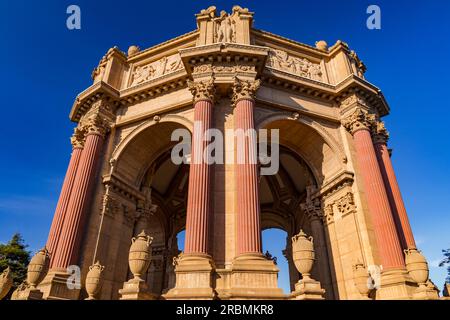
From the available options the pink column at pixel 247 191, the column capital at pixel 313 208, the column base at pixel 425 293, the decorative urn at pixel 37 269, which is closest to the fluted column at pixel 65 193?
the decorative urn at pixel 37 269

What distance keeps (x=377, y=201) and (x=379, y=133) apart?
5.89m

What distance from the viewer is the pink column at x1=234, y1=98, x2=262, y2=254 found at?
13.1 meters

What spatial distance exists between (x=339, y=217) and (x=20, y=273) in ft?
110

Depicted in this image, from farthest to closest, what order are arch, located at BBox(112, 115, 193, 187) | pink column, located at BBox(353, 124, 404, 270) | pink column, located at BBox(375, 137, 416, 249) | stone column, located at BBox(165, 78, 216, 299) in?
arch, located at BBox(112, 115, 193, 187) → pink column, located at BBox(375, 137, 416, 249) → pink column, located at BBox(353, 124, 404, 270) → stone column, located at BBox(165, 78, 216, 299)

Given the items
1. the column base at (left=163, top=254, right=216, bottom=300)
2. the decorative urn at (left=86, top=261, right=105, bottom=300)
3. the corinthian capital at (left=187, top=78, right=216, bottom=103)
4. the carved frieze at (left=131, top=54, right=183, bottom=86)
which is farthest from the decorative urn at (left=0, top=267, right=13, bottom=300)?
the carved frieze at (left=131, top=54, right=183, bottom=86)

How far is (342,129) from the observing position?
20719mm

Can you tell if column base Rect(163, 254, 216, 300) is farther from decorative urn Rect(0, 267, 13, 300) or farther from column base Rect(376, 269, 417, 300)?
column base Rect(376, 269, 417, 300)

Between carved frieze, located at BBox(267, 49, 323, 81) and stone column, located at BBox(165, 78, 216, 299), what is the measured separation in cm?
625

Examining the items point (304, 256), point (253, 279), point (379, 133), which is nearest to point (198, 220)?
point (253, 279)

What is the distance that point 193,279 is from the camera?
464 inches

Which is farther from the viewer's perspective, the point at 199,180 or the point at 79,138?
the point at 79,138

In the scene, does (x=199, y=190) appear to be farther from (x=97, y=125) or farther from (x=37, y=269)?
(x=97, y=125)
